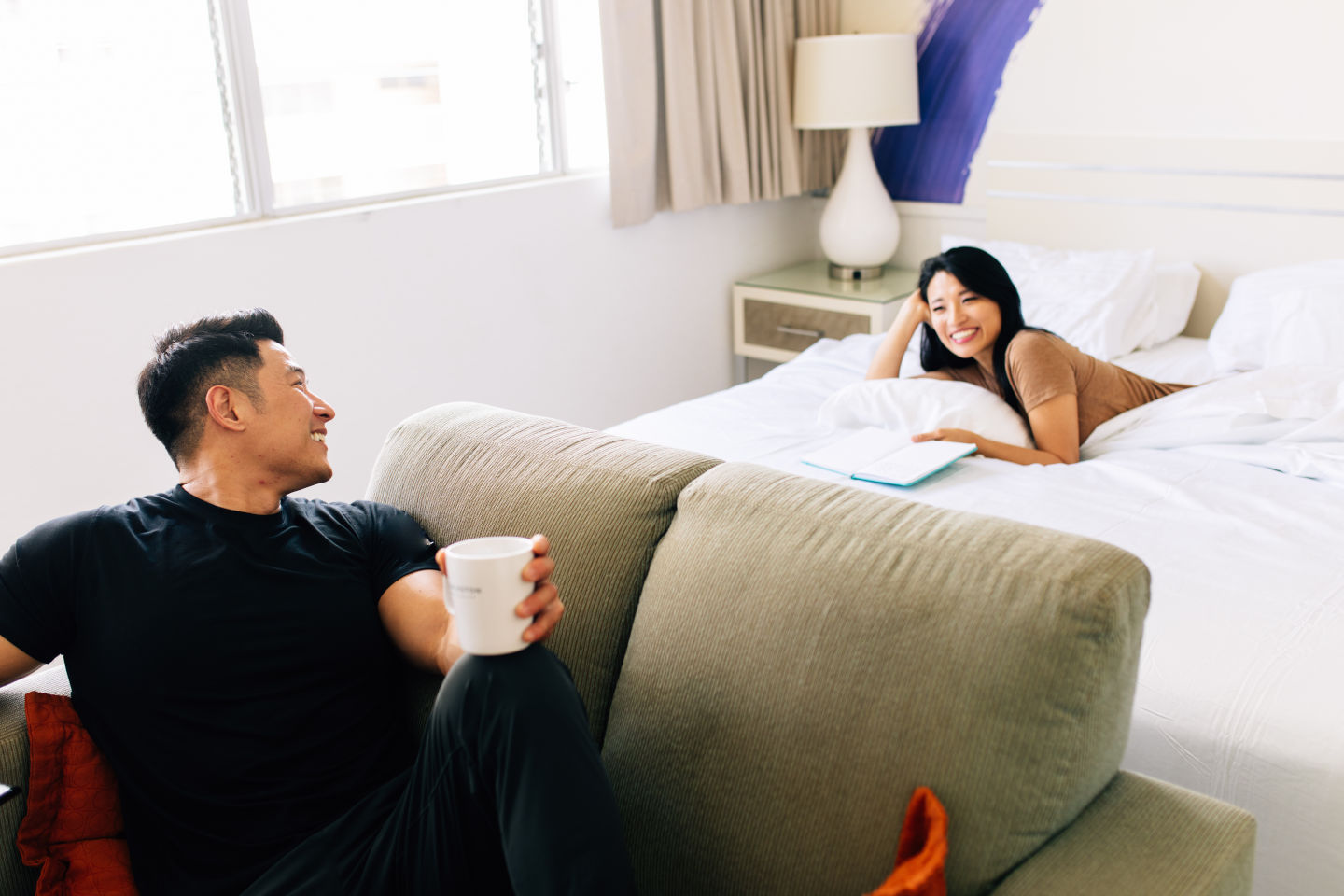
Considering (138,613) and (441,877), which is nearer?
(441,877)

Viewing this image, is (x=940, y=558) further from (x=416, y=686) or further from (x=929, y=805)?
(x=416, y=686)

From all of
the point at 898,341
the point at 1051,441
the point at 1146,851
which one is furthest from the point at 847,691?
the point at 898,341

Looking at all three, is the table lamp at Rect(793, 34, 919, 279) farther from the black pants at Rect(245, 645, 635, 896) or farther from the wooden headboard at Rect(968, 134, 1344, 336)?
the black pants at Rect(245, 645, 635, 896)

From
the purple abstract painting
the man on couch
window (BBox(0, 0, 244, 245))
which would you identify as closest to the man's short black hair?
the man on couch

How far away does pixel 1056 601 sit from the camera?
98cm

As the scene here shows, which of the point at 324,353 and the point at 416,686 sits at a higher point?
the point at 324,353

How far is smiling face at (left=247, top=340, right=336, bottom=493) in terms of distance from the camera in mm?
1405

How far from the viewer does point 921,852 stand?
3.11ft

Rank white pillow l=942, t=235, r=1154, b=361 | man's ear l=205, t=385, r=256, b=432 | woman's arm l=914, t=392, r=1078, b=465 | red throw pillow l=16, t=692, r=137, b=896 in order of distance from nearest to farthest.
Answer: red throw pillow l=16, t=692, r=137, b=896 < man's ear l=205, t=385, r=256, b=432 < woman's arm l=914, t=392, r=1078, b=465 < white pillow l=942, t=235, r=1154, b=361

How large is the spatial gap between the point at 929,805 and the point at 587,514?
22.0 inches

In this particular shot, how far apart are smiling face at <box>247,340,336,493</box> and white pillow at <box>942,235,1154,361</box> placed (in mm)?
1876

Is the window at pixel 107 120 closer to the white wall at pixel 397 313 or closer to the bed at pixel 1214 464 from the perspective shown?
the white wall at pixel 397 313

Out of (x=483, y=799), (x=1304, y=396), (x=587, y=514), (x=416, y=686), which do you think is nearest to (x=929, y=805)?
(x=483, y=799)

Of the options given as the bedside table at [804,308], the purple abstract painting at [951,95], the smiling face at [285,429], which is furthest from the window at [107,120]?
the purple abstract painting at [951,95]
